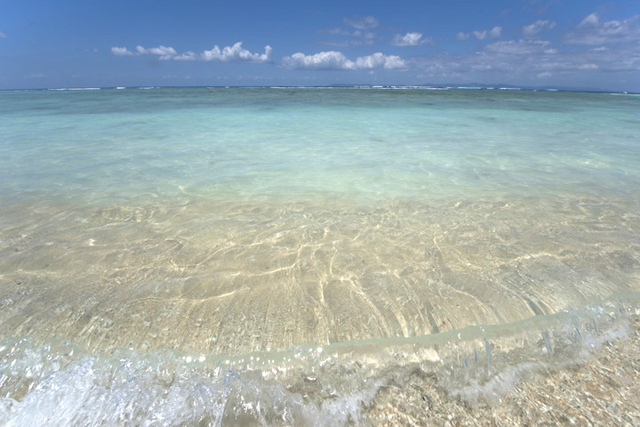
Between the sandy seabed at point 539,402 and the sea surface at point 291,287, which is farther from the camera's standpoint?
the sea surface at point 291,287

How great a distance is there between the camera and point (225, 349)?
85.5 inches

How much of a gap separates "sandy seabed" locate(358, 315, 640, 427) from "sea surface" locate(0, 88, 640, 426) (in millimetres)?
77

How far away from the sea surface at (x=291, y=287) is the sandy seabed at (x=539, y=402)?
0.08 m

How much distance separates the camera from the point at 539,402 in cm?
177

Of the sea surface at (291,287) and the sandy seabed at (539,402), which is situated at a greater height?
the sandy seabed at (539,402)

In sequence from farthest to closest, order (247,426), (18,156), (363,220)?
(18,156) < (363,220) < (247,426)

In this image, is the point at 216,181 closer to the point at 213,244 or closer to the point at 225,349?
the point at 213,244

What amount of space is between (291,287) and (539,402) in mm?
1881

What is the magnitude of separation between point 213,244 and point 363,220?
1892 millimetres

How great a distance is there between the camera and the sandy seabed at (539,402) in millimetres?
1676

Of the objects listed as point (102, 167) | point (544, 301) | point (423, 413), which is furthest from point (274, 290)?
point (102, 167)

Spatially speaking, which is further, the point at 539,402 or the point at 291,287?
the point at 291,287

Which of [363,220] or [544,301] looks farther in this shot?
[363,220]

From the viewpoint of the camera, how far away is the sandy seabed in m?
1.68
